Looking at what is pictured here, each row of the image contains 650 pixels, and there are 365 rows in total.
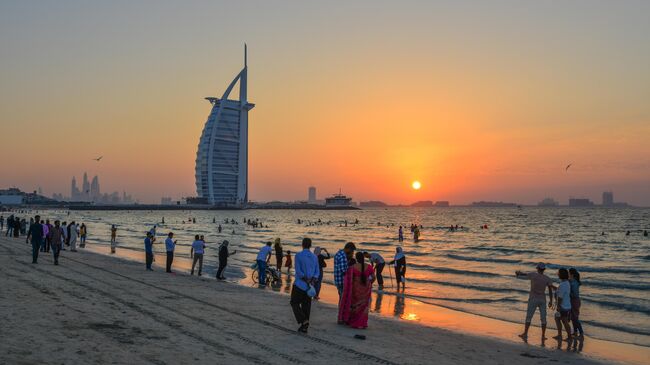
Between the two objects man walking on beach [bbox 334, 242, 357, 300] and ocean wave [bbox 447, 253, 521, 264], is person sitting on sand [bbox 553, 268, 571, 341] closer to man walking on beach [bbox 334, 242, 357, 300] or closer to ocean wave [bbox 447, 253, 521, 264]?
man walking on beach [bbox 334, 242, 357, 300]

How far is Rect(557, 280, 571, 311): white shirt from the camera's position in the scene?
12.3 meters

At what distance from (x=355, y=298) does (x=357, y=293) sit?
0.23 m

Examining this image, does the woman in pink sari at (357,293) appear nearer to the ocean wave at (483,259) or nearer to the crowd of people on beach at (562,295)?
the crowd of people on beach at (562,295)

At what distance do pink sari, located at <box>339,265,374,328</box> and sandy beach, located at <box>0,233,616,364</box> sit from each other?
0.30m

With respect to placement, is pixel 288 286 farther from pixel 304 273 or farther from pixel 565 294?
pixel 565 294

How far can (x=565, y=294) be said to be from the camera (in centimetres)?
1230

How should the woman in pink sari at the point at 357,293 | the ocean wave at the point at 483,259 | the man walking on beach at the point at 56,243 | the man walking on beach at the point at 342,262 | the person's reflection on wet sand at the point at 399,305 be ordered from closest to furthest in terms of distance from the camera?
1. the woman in pink sari at the point at 357,293
2. the man walking on beach at the point at 342,262
3. the person's reflection on wet sand at the point at 399,305
4. the man walking on beach at the point at 56,243
5. the ocean wave at the point at 483,259

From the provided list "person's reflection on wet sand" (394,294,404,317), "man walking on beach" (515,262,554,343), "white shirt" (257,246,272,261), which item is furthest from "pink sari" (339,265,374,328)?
"white shirt" (257,246,272,261)

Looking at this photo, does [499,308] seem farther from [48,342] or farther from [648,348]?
[48,342]

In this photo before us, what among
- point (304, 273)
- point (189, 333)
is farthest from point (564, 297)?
point (189, 333)

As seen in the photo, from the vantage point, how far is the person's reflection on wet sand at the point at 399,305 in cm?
1633

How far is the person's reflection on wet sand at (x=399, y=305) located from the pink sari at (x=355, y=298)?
3.82m

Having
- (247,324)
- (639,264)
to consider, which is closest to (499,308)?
(247,324)

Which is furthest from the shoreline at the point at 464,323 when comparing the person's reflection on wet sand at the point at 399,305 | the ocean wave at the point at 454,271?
the ocean wave at the point at 454,271
